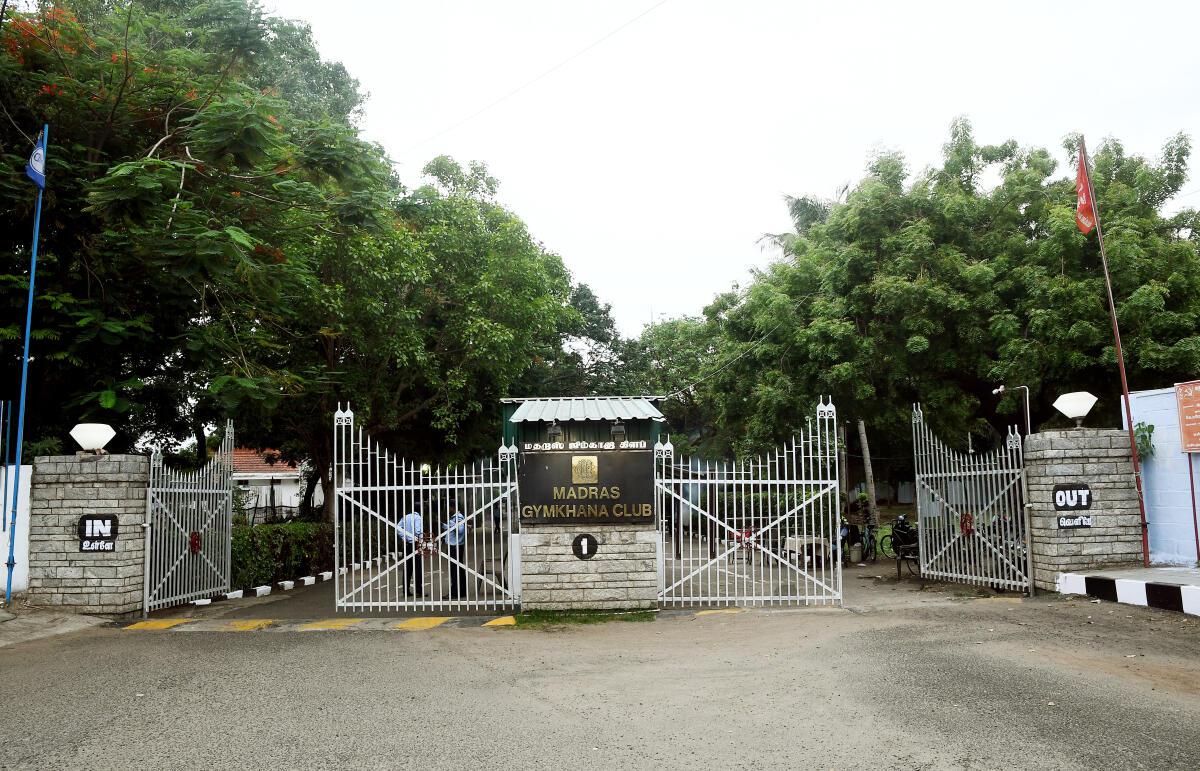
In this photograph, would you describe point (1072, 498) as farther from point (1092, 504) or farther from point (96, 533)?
point (96, 533)

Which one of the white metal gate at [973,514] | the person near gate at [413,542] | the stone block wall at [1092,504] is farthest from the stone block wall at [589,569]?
the stone block wall at [1092,504]

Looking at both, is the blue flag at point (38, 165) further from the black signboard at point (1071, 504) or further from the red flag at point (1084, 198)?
the red flag at point (1084, 198)

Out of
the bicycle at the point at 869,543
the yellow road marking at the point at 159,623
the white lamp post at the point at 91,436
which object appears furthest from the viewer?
the bicycle at the point at 869,543

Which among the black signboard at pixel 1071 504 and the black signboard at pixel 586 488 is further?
the black signboard at pixel 1071 504

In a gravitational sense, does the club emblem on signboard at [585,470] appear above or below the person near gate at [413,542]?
above

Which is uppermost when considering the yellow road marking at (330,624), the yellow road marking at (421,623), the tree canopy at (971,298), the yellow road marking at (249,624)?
the tree canopy at (971,298)

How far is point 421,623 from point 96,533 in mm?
4071

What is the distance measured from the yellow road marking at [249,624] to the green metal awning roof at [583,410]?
4.84 meters

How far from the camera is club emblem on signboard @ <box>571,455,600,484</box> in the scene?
9.91m

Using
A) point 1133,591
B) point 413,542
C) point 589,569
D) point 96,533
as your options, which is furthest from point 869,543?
point 96,533

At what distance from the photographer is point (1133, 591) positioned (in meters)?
8.90

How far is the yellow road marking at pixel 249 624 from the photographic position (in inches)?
372

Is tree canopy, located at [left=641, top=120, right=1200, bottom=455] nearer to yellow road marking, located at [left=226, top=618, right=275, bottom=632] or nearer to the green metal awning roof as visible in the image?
the green metal awning roof

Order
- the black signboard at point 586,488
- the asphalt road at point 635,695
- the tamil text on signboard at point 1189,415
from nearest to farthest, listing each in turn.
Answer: the asphalt road at point 635,695 < the tamil text on signboard at point 1189,415 < the black signboard at point 586,488
